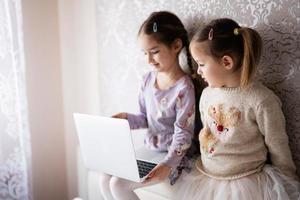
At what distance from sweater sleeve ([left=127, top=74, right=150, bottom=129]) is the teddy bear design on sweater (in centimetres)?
28

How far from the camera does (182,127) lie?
3.75 ft

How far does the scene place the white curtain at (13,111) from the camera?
57.1 inches

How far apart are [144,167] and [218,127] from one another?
0.27 m

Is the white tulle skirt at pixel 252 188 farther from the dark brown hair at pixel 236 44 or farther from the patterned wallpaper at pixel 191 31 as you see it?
the dark brown hair at pixel 236 44

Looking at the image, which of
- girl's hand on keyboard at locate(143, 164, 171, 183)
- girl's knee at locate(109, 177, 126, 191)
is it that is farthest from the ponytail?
girl's knee at locate(109, 177, 126, 191)

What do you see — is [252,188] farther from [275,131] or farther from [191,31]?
[191,31]

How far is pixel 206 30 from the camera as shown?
1.02 metres

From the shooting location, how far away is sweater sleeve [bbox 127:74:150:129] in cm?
131

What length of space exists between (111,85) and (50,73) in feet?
1.04

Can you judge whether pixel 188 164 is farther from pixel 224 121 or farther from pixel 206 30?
pixel 206 30

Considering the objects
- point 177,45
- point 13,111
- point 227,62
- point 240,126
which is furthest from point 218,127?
point 13,111

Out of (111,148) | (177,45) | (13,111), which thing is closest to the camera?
(111,148)

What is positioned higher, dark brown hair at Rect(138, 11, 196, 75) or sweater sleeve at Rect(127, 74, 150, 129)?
dark brown hair at Rect(138, 11, 196, 75)

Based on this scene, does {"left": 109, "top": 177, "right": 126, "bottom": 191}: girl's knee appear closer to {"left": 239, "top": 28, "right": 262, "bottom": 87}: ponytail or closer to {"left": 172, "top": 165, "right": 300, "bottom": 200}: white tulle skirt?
{"left": 172, "top": 165, "right": 300, "bottom": 200}: white tulle skirt
